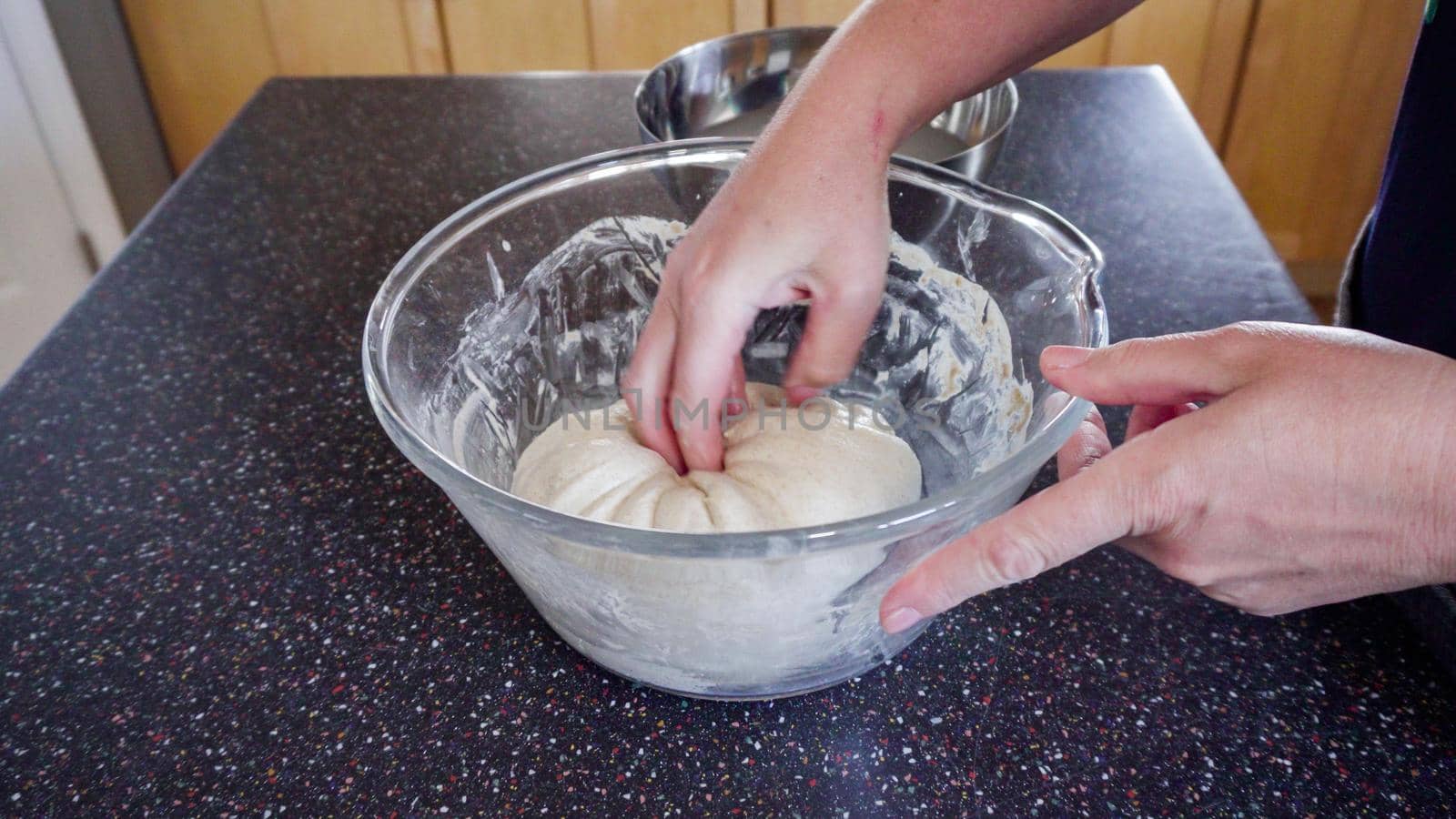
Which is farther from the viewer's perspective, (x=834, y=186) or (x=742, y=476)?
(x=742, y=476)

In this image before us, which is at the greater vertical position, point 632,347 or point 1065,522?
point 1065,522

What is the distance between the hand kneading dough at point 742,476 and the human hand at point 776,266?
0.07 metres

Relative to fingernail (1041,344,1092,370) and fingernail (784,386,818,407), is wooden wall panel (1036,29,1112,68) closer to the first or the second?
fingernail (784,386,818,407)

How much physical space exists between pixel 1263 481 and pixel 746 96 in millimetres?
804

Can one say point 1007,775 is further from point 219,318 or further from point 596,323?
point 219,318

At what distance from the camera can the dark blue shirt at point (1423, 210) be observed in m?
0.75

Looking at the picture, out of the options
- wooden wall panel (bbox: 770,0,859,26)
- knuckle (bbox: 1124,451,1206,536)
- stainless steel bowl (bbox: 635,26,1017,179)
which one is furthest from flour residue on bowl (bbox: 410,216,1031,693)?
wooden wall panel (bbox: 770,0,859,26)

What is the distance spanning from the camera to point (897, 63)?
663 millimetres

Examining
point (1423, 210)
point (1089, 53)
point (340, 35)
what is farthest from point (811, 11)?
point (1423, 210)

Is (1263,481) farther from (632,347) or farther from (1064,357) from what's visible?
(632,347)

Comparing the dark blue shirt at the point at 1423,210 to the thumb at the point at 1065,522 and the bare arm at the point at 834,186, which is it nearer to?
the bare arm at the point at 834,186

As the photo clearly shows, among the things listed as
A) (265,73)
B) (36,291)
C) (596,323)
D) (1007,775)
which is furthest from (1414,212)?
(36,291)

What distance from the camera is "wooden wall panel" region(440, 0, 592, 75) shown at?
2227 millimetres

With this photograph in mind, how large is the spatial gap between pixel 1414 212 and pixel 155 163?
253 cm
